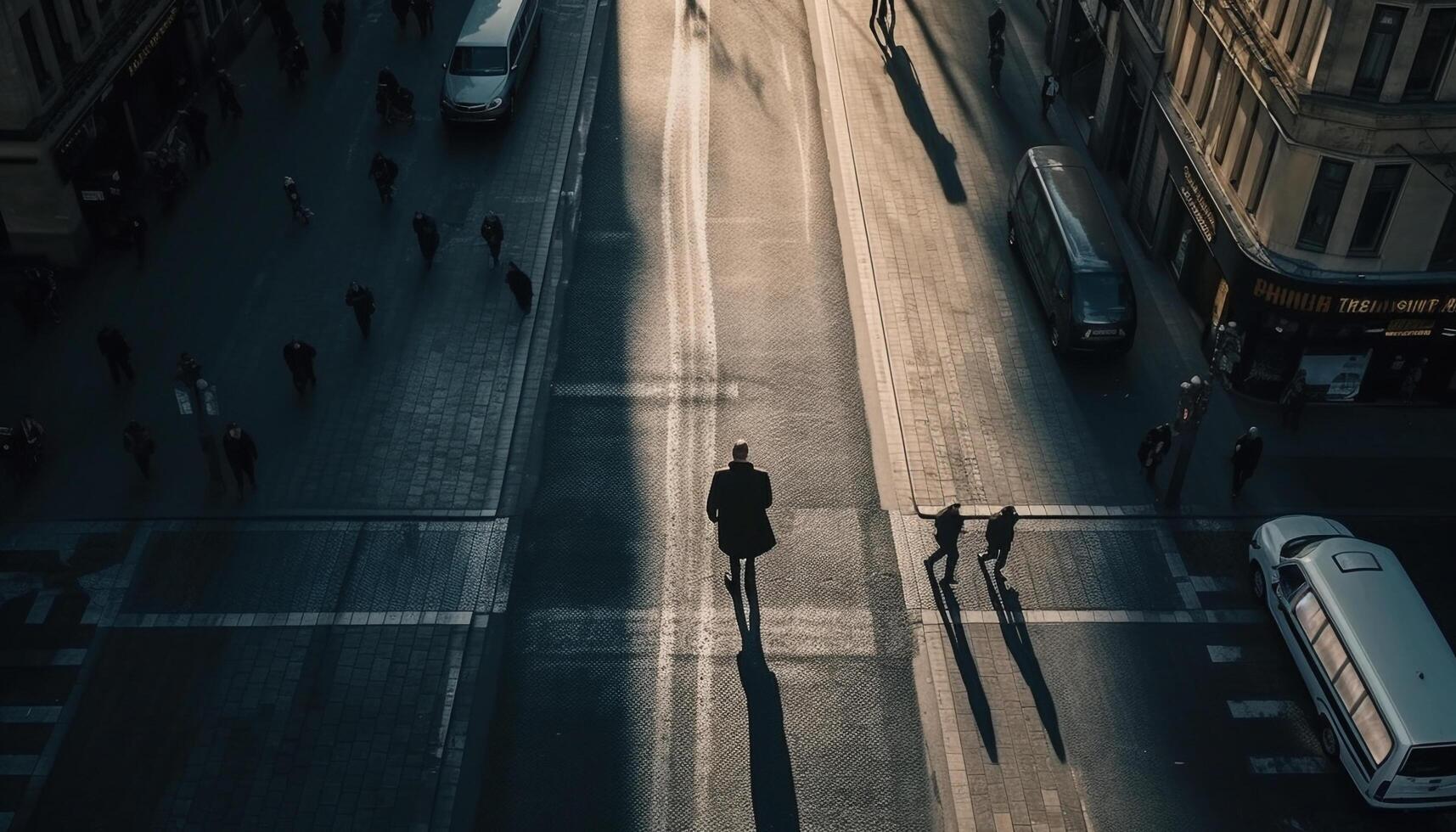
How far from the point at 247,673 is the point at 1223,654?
16.6 m

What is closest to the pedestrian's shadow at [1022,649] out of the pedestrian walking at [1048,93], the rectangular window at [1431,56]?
the rectangular window at [1431,56]

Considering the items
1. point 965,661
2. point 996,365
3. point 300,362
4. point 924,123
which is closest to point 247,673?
point 300,362

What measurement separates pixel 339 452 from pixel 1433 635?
20.0m

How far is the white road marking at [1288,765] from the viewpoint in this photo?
900 inches

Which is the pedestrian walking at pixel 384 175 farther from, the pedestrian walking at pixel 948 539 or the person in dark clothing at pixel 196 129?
the pedestrian walking at pixel 948 539

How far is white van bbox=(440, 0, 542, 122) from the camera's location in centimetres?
3934

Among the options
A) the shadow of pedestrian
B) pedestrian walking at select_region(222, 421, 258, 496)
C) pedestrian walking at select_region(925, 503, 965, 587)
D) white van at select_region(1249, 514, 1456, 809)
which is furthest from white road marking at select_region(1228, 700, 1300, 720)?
pedestrian walking at select_region(222, 421, 258, 496)

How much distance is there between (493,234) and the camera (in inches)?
1335

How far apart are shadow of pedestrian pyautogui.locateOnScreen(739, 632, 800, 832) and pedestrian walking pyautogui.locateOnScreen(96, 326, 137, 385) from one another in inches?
578

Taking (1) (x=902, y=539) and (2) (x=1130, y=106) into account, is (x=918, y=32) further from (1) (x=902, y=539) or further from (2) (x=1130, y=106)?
(1) (x=902, y=539)

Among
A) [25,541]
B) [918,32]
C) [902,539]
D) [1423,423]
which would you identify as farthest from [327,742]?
[918,32]

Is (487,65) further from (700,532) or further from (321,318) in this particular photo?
(700,532)

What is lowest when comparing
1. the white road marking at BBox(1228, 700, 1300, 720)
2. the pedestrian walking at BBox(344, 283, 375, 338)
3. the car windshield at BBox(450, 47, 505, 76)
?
the white road marking at BBox(1228, 700, 1300, 720)

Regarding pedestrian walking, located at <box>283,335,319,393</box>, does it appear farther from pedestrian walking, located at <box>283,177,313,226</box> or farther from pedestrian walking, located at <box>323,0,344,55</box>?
pedestrian walking, located at <box>323,0,344,55</box>
